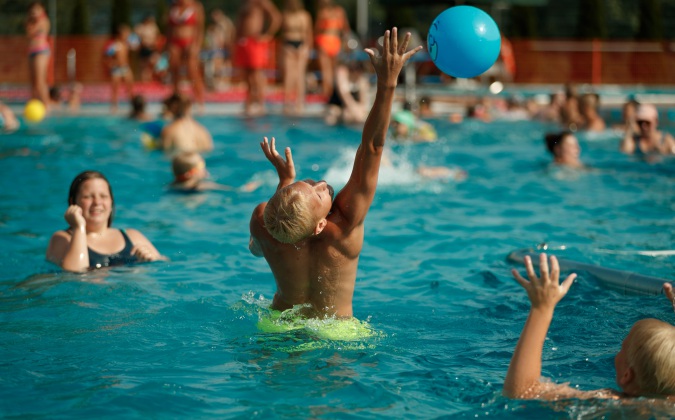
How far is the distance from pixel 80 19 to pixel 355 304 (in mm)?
23077

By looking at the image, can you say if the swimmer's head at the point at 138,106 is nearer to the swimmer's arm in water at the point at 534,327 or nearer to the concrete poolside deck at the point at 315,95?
the concrete poolside deck at the point at 315,95

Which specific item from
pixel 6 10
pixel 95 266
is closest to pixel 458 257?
pixel 95 266

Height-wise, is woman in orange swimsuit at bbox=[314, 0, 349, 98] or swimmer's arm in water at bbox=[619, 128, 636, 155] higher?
woman in orange swimsuit at bbox=[314, 0, 349, 98]

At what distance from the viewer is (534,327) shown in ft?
10.8

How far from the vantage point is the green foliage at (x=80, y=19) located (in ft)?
86.1

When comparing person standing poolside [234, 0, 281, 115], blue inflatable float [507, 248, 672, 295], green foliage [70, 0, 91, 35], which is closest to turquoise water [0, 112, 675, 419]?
blue inflatable float [507, 248, 672, 295]

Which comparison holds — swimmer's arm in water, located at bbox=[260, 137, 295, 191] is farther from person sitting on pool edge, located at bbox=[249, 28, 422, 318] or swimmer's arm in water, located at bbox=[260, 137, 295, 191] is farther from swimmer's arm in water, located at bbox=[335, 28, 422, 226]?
swimmer's arm in water, located at bbox=[335, 28, 422, 226]

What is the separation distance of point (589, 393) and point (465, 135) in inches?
467

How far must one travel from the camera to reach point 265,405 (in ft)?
12.6

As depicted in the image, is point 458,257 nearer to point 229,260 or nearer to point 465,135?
point 229,260

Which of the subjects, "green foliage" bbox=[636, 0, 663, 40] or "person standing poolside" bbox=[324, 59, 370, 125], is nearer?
"person standing poolside" bbox=[324, 59, 370, 125]

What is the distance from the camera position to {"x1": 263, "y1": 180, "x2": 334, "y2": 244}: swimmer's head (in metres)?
3.92

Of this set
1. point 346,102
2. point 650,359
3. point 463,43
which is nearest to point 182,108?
point 346,102

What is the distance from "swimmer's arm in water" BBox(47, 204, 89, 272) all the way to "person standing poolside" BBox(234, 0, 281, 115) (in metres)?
10.8
